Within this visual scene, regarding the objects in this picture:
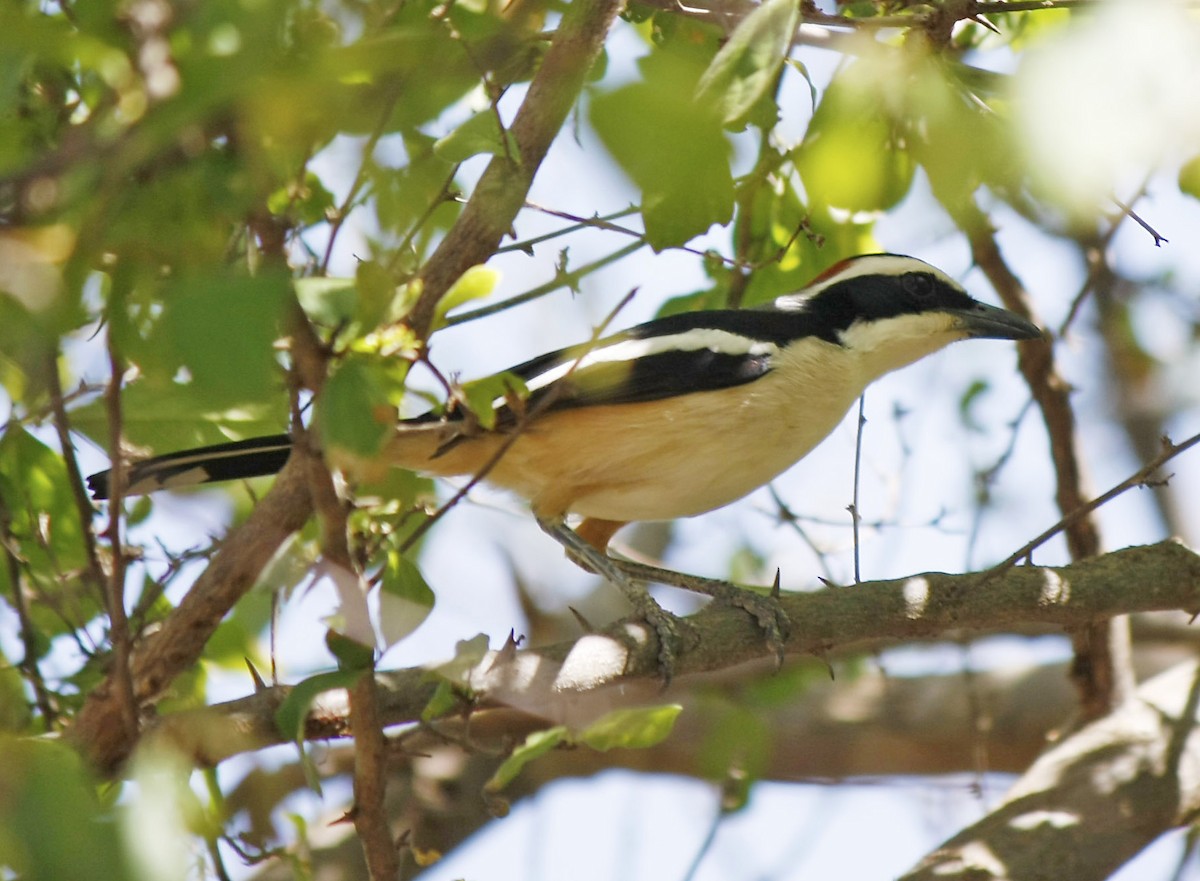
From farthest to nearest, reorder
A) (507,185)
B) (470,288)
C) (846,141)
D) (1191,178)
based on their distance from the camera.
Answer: (1191,178) → (507,185) → (470,288) → (846,141)

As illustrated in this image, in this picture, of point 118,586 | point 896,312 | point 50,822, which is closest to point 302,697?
point 118,586

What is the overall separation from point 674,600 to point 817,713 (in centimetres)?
97

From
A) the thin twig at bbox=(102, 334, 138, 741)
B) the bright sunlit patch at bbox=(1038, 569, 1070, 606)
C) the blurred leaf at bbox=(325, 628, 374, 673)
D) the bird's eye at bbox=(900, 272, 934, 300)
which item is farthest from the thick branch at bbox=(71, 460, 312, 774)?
the bird's eye at bbox=(900, 272, 934, 300)

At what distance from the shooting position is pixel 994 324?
15.0 feet

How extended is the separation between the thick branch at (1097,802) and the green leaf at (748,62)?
2963 millimetres

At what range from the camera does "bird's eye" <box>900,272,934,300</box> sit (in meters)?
4.70

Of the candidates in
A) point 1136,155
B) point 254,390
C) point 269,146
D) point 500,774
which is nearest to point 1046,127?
point 1136,155

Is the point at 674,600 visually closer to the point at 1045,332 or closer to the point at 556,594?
the point at 556,594

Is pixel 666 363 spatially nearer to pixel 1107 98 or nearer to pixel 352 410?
pixel 352 410

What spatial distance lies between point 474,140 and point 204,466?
165 centimetres

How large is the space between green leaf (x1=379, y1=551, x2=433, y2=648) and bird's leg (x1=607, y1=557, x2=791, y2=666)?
98 centimetres

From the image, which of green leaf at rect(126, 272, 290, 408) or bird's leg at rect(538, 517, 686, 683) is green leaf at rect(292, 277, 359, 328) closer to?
green leaf at rect(126, 272, 290, 408)

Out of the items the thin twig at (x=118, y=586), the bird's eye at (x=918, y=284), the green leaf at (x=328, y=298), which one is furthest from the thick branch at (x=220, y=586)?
the bird's eye at (x=918, y=284)

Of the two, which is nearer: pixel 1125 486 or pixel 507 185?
pixel 507 185
